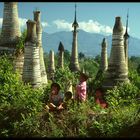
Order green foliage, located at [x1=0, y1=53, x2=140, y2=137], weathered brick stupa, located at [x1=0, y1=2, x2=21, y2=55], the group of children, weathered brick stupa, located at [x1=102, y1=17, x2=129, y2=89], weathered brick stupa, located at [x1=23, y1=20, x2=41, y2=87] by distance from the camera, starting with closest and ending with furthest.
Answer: green foliage, located at [x1=0, y1=53, x2=140, y2=137]
the group of children
weathered brick stupa, located at [x1=23, y1=20, x2=41, y2=87]
weathered brick stupa, located at [x1=0, y1=2, x2=21, y2=55]
weathered brick stupa, located at [x1=102, y1=17, x2=129, y2=89]

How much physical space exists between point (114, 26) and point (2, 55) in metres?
5.45

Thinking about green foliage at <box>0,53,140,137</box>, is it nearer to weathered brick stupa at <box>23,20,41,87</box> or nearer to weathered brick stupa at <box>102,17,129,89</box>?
weathered brick stupa at <box>23,20,41,87</box>

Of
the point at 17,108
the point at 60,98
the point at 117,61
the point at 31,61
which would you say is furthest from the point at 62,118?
the point at 117,61

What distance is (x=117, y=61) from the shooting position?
19844 millimetres

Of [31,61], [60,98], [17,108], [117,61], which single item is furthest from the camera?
[117,61]

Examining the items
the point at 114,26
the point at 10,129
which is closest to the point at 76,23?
the point at 114,26

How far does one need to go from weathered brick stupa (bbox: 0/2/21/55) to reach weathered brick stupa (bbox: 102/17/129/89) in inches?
180

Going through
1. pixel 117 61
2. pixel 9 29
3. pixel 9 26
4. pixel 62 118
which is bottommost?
pixel 62 118

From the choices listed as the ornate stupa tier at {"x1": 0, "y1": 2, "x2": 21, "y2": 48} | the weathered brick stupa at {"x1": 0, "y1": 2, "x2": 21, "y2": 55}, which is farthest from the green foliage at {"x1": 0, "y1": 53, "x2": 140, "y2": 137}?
the ornate stupa tier at {"x1": 0, "y1": 2, "x2": 21, "y2": 48}

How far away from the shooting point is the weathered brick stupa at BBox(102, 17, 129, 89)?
19.6 meters

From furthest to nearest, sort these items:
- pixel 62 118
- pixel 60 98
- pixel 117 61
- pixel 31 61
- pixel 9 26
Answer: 1. pixel 117 61
2. pixel 9 26
3. pixel 31 61
4. pixel 60 98
5. pixel 62 118

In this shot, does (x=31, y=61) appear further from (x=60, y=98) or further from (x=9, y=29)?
(x=60, y=98)

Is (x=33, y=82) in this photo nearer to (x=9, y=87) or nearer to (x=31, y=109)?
(x=9, y=87)

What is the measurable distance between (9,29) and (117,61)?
5.27 meters
